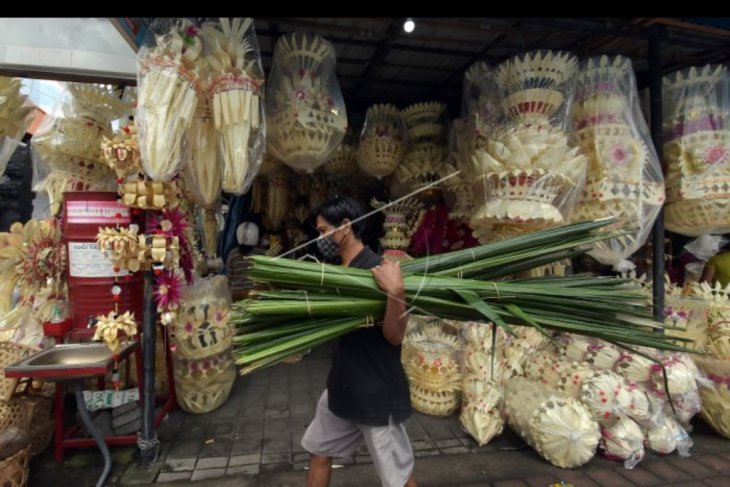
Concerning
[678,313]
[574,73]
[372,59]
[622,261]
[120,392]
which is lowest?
[120,392]

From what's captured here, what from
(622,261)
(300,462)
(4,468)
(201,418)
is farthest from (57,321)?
(622,261)

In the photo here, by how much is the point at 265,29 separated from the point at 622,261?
12.3 ft

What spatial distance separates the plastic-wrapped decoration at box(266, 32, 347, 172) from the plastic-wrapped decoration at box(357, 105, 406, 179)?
0.82 metres

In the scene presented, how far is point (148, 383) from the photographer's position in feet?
8.78

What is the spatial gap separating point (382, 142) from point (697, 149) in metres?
2.85

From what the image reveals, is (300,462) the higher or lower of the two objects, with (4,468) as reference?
lower

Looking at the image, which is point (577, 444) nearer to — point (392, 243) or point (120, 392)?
→ point (392, 243)

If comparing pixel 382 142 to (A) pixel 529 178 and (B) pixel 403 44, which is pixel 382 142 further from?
(A) pixel 529 178

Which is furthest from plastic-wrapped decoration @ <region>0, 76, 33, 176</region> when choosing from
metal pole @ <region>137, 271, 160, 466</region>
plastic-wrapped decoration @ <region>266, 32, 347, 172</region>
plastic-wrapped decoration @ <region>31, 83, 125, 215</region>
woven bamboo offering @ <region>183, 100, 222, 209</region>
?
plastic-wrapped decoration @ <region>266, 32, 347, 172</region>

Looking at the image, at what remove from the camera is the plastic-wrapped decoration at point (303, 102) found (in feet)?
10.2

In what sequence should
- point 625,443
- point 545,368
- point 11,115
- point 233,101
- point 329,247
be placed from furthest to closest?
point 545,368 → point 11,115 → point 625,443 → point 233,101 → point 329,247

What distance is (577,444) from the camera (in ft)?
8.39

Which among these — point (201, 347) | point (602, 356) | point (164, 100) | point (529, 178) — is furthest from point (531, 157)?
point (201, 347)

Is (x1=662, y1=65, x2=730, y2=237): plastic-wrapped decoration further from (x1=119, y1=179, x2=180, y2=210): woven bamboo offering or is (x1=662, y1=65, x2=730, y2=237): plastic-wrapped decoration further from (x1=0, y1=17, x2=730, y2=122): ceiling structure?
(x1=119, y1=179, x2=180, y2=210): woven bamboo offering
